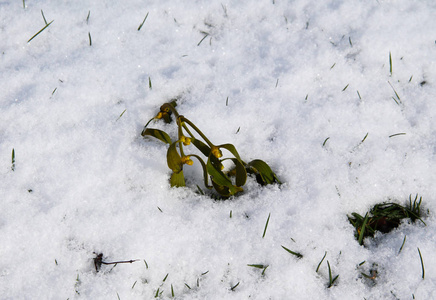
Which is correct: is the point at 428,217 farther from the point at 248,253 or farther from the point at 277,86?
the point at 277,86

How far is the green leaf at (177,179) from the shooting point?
5.12ft

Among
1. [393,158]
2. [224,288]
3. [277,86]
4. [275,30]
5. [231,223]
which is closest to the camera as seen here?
[224,288]

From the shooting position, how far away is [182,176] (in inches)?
61.9

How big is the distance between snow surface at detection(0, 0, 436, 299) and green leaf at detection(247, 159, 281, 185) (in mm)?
47

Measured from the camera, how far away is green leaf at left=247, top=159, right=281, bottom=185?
155cm

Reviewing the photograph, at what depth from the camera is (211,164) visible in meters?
1.47

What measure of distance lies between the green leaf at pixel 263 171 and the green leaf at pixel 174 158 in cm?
31

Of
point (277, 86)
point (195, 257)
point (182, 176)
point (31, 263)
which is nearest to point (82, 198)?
point (31, 263)

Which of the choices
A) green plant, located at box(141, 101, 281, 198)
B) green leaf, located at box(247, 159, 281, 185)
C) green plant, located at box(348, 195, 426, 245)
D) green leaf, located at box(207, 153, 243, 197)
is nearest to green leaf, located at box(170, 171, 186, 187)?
green plant, located at box(141, 101, 281, 198)

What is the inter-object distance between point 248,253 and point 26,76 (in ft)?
4.78

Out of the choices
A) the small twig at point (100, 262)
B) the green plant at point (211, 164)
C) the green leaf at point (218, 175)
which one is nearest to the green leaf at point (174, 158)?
the green plant at point (211, 164)

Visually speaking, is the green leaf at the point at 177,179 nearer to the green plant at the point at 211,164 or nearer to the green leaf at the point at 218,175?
the green plant at the point at 211,164

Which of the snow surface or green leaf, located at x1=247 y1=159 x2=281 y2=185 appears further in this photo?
green leaf, located at x1=247 y1=159 x2=281 y2=185

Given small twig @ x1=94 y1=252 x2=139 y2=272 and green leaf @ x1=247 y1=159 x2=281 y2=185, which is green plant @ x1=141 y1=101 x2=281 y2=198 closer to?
green leaf @ x1=247 y1=159 x2=281 y2=185
